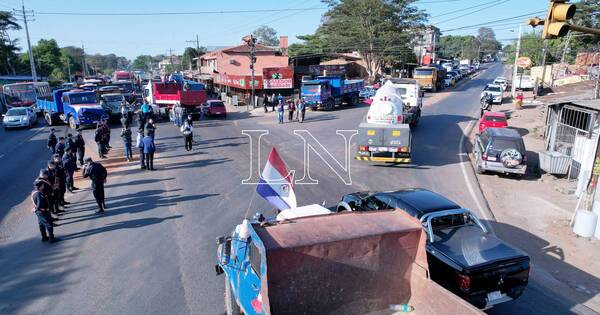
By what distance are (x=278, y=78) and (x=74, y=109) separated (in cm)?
2104

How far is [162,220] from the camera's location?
10836 mm

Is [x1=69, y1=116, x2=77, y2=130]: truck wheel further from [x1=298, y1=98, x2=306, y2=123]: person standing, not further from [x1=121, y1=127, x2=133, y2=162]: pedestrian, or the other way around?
[x1=298, y1=98, x2=306, y2=123]: person standing

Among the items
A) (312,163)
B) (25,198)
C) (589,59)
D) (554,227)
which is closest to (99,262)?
(25,198)

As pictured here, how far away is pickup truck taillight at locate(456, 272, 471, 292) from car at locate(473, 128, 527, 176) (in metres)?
10.2

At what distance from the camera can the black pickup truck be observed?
248 inches

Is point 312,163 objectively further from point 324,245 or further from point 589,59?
point 589,59

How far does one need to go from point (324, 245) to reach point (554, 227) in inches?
332

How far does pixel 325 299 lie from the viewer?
5.73 meters

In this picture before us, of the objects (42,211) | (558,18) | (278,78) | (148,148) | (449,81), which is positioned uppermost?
(558,18)

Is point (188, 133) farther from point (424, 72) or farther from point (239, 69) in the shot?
point (239, 69)

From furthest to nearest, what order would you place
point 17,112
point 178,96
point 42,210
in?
point 178,96 < point 17,112 < point 42,210

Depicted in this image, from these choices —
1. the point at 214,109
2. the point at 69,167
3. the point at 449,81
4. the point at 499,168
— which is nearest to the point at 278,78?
the point at 214,109

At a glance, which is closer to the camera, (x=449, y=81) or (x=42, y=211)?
(x=42, y=211)

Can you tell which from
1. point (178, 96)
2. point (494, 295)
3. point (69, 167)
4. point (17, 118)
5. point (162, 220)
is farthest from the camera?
point (178, 96)
